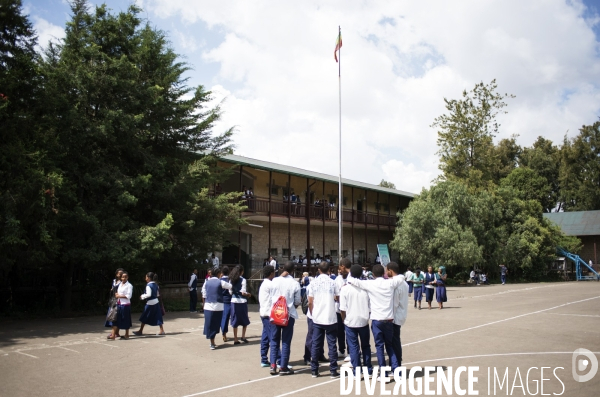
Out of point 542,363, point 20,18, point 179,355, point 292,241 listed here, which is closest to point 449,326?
point 542,363

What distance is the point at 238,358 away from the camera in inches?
375

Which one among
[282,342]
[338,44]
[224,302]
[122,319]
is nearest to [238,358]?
[224,302]

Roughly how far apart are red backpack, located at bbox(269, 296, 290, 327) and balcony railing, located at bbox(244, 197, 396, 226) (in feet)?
66.1

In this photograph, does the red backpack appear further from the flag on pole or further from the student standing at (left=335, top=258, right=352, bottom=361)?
the flag on pole

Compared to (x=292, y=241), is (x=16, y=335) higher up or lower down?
lower down

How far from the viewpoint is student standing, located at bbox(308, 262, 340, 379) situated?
25.6 ft

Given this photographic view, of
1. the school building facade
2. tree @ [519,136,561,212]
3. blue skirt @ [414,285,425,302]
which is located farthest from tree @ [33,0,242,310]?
tree @ [519,136,561,212]

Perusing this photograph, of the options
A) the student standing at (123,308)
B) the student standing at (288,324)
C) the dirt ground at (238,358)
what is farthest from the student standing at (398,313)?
the student standing at (123,308)

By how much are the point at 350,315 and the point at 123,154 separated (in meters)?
14.5

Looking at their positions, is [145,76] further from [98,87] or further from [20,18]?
[20,18]

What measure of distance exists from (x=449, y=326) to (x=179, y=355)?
7.48 meters

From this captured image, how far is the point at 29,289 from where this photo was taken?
702 inches

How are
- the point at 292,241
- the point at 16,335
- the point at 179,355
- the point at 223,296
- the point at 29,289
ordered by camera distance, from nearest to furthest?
the point at 179,355
the point at 223,296
the point at 16,335
the point at 29,289
the point at 292,241

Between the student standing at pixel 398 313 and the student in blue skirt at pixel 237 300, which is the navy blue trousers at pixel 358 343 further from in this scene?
the student in blue skirt at pixel 237 300
